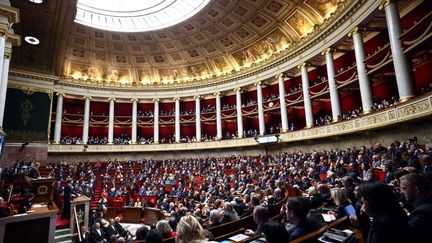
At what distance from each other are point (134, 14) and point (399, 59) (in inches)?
779

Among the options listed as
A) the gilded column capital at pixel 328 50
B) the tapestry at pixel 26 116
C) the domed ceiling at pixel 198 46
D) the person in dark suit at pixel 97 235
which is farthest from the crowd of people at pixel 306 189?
the domed ceiling at pixel 198 46

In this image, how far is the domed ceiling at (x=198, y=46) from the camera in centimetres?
1638

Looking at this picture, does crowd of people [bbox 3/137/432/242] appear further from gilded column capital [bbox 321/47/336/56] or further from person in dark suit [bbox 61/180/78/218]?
gilded column capital [bbox 321/47/336/56]

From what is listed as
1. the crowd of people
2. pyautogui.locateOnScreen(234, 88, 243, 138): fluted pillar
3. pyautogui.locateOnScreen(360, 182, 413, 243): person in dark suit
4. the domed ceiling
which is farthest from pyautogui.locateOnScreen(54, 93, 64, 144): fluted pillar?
pyautogui.locateOnScreen(360, 182, 413, 243): person in dark suit

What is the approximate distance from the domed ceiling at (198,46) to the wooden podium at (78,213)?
29.8 feet

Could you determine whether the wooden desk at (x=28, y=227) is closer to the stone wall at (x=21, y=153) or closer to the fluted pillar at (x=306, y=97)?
the stone wall at (x=21, y=153)

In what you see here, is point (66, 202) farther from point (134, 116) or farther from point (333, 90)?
point (134, 116)

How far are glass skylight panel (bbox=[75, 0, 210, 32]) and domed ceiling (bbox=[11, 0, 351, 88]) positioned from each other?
1.95 ft

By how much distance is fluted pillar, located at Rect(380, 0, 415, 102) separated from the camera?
9180 millimetres

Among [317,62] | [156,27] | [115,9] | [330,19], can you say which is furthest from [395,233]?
[115,9]

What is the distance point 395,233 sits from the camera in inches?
58.7

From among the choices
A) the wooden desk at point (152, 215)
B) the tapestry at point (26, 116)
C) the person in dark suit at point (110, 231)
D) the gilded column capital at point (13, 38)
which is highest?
the gilded column capital at point (13, 38)

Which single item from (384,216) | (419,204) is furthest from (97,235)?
(419,204)

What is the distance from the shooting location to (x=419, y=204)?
187cm
